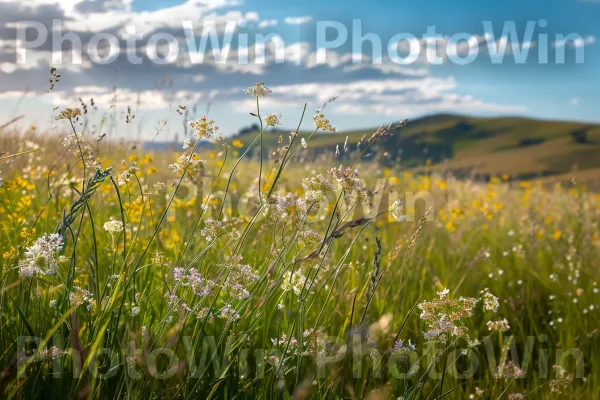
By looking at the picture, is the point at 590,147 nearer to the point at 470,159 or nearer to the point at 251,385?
the point at 470,159

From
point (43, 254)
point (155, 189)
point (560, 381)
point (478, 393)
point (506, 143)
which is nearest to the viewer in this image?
A: point (43, 254)

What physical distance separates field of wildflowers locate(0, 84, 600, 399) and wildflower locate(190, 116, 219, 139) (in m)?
0.01

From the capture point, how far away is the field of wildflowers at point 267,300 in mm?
1904

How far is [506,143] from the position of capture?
8894 centimetres

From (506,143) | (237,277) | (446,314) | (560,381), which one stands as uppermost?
(506,143)

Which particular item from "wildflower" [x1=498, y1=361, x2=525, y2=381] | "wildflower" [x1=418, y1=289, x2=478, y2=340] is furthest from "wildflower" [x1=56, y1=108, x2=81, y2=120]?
"wildflower" [x1=498, y1=361, x2=525, y2=381]

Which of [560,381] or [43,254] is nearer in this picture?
[43,254]

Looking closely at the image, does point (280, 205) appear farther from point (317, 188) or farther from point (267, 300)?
point (267, 300)

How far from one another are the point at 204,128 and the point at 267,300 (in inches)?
24.4

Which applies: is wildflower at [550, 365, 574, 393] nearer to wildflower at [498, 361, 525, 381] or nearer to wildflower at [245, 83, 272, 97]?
wildflower at [498, 361, 525, 381]

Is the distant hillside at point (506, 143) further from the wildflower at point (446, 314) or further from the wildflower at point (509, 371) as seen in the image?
the wildflower at point (446, 314)

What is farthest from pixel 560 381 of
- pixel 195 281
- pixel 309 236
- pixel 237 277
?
pixel 195 281

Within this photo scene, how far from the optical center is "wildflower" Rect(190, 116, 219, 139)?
2.00 metres

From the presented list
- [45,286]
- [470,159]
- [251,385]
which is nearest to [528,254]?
[251,385]
